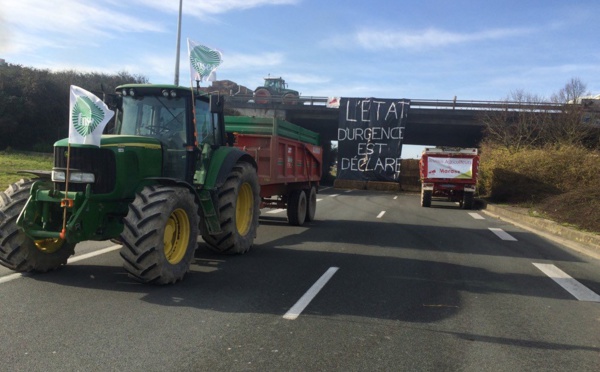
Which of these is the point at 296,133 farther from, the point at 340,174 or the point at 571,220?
the point at 340,174

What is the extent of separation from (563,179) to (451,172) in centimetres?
549

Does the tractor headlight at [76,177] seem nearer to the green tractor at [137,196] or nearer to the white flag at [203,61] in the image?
the green tractor at [137,196]

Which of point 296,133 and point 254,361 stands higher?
point 296,133

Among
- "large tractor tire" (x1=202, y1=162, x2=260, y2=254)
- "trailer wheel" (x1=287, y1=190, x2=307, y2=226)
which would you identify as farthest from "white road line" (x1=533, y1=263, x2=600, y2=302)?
"trailer wheel" (x1=287, y1=190, x2=307, y2=226)

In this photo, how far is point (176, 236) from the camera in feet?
21.0

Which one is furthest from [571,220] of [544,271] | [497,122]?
[497,122]

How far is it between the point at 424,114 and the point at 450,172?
563 inches

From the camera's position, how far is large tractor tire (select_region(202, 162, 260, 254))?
7.73 m

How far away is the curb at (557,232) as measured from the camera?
35.4 feet

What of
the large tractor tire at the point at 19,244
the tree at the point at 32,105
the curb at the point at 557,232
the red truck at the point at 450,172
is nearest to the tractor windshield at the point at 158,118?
the large tractor tire at the point at 19,244

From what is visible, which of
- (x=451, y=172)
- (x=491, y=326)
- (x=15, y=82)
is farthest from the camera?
(x=15, y=82)

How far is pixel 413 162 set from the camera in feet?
124

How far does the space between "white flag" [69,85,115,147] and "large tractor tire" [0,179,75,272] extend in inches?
44.0

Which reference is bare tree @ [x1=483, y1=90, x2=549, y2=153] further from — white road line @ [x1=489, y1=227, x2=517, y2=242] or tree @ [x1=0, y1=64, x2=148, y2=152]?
tree @ [x1=0, y1=64, x2=148, y2=152]
